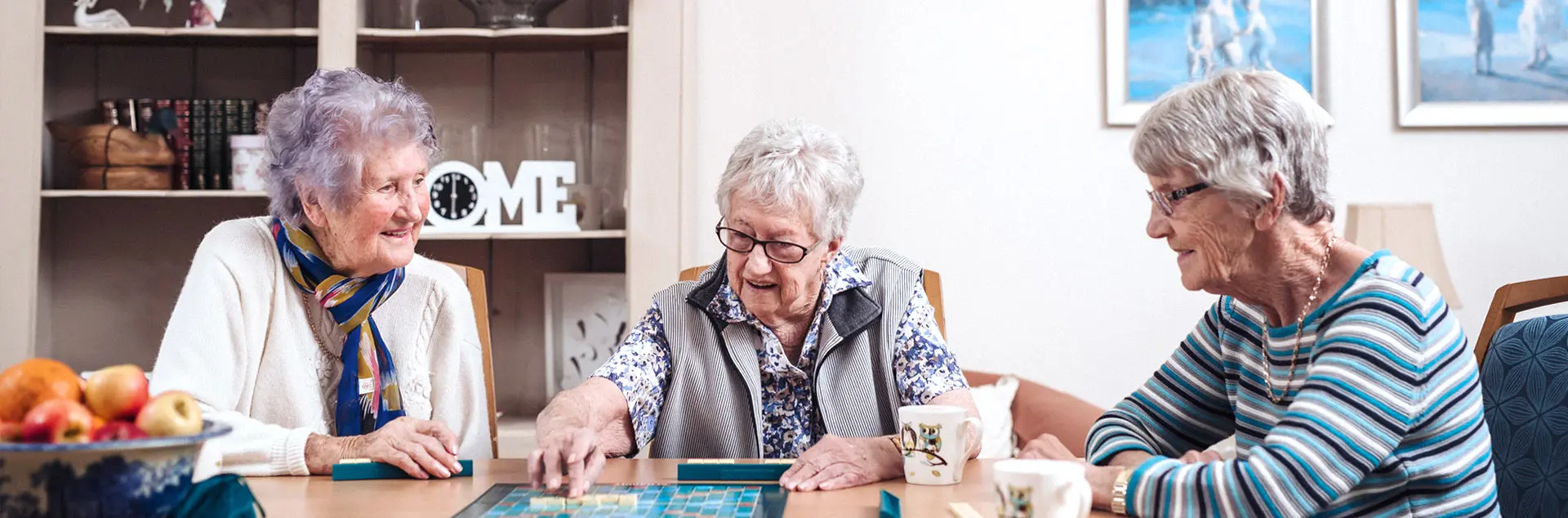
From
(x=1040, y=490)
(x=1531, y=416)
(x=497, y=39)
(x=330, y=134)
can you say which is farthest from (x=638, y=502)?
(x=497, y=39)

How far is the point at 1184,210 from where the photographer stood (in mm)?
1229

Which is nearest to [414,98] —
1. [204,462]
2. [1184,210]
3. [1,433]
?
[204,462]

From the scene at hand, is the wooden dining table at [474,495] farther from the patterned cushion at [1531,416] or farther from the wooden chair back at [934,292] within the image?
the patterned cushion at [1531,416]

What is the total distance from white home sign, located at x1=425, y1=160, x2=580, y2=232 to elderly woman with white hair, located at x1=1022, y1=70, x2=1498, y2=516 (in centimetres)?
186

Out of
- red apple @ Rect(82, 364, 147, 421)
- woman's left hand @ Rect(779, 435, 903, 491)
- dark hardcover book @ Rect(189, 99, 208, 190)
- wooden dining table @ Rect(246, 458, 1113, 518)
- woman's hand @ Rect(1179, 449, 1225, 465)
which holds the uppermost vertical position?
dark hardcover book @ Rect(189, 99, 208, 190)

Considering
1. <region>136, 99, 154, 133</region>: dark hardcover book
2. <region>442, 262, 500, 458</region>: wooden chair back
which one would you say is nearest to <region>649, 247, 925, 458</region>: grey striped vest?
<region>442, 262, 500, 458</region>: wooden chair back

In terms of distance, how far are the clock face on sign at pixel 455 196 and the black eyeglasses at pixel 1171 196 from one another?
2.01 m

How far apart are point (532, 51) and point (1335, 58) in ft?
6.89

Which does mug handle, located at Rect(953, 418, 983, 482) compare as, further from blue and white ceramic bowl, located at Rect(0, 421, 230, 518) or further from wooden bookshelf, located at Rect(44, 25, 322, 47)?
wooden bookshelf, located at Rect(44, 25, 322, 47)

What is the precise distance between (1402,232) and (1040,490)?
2259mm

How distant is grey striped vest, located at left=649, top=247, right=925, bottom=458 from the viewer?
171 cm

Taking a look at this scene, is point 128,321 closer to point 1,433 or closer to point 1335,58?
point 1,433

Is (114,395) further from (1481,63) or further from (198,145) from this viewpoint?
(1481,63)

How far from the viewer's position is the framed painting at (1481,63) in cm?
293
